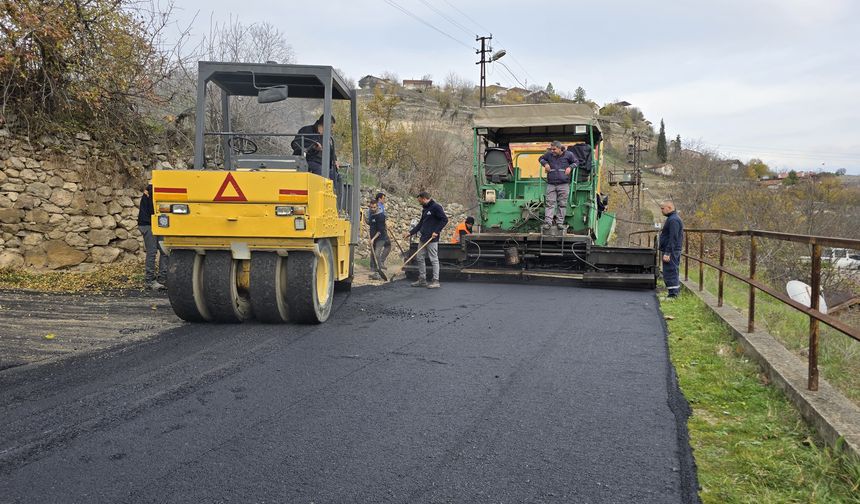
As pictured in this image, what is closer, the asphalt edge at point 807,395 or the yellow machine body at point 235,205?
the asphalt edge at point 807,395

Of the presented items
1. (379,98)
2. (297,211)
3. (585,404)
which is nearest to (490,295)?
(297,211)

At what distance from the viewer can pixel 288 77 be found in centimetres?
692

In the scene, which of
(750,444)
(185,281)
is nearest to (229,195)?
(185,281)

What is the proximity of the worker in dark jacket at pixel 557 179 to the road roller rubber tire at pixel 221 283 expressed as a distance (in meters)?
6.37

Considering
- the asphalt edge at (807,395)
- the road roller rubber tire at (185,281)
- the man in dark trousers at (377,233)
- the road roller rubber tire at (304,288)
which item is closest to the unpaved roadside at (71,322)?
the road roller rubber tire at (185,281)

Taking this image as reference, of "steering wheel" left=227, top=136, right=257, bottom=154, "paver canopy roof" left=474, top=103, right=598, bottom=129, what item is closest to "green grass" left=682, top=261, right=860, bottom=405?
"paver canopy roof" left=474, top=103, right=598, bottom=129

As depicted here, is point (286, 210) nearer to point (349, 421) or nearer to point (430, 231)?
point (349, 421)

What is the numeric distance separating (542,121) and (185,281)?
7.52 m

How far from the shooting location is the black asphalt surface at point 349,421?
2.79 meters

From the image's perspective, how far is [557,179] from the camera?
11.1 meters

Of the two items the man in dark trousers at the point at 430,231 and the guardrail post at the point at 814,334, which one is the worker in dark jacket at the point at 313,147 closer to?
the man in dark trousers at the point at 430,231

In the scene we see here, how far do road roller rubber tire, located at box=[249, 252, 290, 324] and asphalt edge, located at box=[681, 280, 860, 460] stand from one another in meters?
4.24

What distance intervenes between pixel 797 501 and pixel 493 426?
1481 mm

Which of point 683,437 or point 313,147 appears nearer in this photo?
point 683,437
